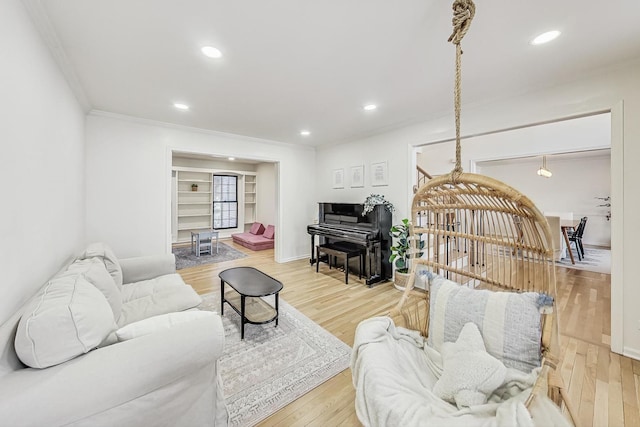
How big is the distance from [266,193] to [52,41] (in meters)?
6.29

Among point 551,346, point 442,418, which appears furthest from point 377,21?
point 442,418

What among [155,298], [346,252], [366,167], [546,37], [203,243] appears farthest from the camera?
[203,243]

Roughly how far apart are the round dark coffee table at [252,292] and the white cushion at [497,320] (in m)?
1.51

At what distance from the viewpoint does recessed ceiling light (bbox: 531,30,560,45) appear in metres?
1.70

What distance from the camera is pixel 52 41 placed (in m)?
1.78

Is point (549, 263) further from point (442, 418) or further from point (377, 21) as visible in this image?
point (377, 21)

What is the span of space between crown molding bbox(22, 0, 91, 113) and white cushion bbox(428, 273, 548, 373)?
302 centimetres

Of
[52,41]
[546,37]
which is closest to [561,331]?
[546,37]

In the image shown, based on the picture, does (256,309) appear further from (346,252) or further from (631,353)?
(631,353)

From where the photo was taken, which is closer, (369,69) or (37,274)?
(37,274)

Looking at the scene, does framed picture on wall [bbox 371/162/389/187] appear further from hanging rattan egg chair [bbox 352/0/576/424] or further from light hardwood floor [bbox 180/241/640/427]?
hanging rattan egg chair [bbox 352/0/576/424]

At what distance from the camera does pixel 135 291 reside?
2.38m

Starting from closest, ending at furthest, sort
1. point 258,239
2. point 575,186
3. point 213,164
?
point 258,239 < point 575,186 < point 213,164

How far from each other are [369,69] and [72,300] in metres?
2.62
